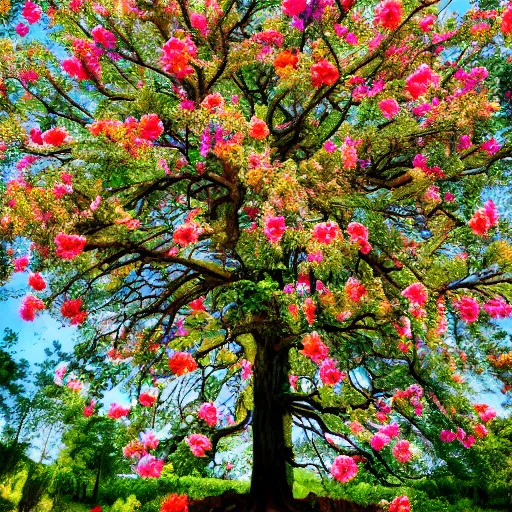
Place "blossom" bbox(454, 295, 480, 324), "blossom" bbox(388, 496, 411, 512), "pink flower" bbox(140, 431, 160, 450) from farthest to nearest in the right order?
"blossom" bbox(388, 496, 411, 512) → "pink flower" bbox(140, 431, 160, 450) → "blossom" bbox(454, 295, 480, 324)

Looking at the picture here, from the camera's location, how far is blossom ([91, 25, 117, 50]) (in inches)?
228

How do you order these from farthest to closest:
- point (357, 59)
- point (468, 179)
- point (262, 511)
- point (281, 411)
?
point (281, 411) → point (262, 511) → point (357, 59) → point (468, 179)

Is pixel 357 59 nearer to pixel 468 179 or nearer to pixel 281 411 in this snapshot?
pixel 468 179

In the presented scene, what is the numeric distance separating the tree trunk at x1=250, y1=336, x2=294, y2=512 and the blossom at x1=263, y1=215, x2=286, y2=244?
2491 millimetres

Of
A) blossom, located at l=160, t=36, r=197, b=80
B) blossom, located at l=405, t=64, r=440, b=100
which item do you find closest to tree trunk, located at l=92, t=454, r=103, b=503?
blossom, located at l=160, t=36, r=197, b=80

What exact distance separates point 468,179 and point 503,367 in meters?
3.46

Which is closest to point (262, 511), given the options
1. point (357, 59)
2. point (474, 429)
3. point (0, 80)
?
point (474, 429)

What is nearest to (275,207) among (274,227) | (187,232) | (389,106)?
(274,227)

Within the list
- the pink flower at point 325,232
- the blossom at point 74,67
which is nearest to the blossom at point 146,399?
the pink flower at point 325,232

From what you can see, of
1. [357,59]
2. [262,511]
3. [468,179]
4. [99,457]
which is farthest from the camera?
[99,457]

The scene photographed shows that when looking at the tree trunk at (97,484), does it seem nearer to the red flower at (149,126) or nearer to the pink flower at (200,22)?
the red flower at (149,126)

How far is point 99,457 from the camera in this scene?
990cm

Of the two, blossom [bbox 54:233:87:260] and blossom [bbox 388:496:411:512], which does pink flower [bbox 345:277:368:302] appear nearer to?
blossom [bbox 54:233:87:260]

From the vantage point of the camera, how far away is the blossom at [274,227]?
4.60 m
